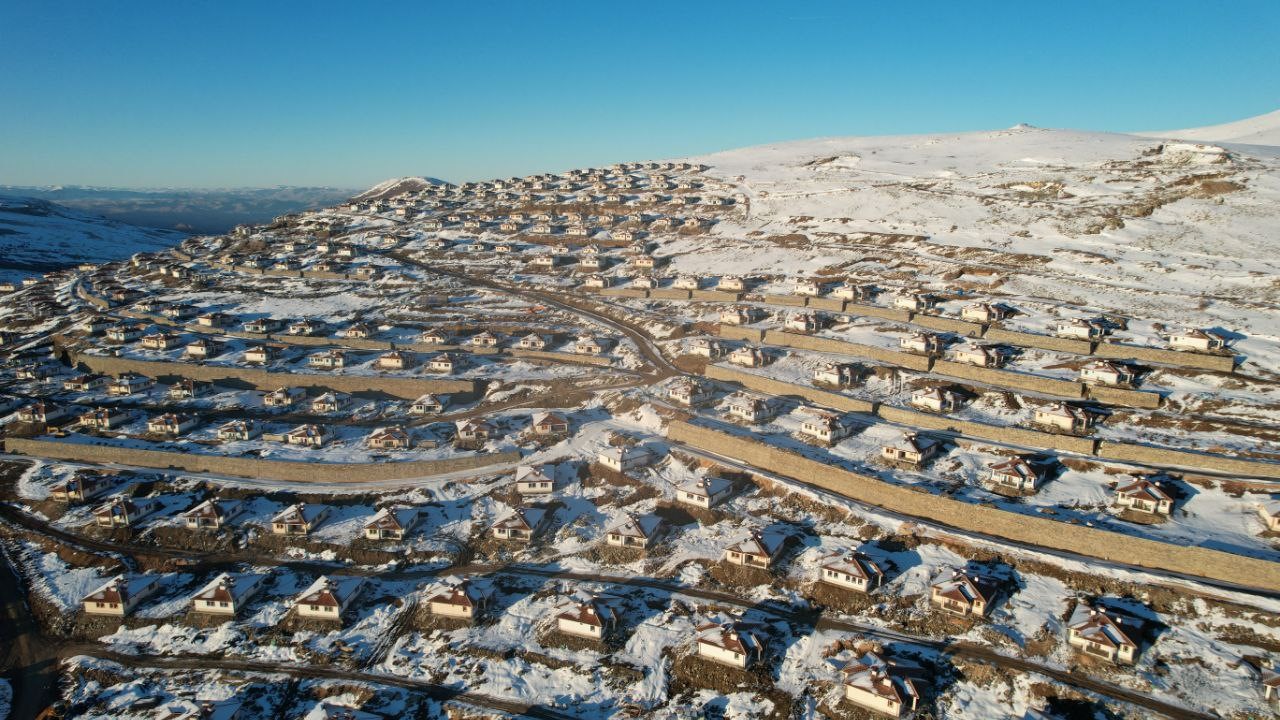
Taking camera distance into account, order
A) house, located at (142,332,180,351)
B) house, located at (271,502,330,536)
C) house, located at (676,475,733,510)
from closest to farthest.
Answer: house, located at (676,475,733,510) → house, located at (271,502,330,536) → house, located at (142,332,180,351)

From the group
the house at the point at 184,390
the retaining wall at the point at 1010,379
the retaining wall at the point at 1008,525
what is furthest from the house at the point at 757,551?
the house at the point at 184,390

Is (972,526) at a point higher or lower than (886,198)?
lower

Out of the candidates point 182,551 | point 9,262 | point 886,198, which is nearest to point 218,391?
point 182,551

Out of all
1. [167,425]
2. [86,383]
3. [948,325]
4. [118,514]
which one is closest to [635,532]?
[118,514]

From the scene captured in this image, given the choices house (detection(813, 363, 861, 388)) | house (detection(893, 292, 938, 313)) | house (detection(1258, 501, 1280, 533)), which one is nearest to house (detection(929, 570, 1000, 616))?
house (detection(1258, 501, 1280, 533))

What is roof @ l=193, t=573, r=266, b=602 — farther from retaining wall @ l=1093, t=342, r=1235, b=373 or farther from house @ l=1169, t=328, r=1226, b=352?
house @ l=1169, t=328, r=1226, b=352

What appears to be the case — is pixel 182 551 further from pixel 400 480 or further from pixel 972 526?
pixel 972 526

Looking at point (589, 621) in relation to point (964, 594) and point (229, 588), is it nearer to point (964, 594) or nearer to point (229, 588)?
point (964, 594)
